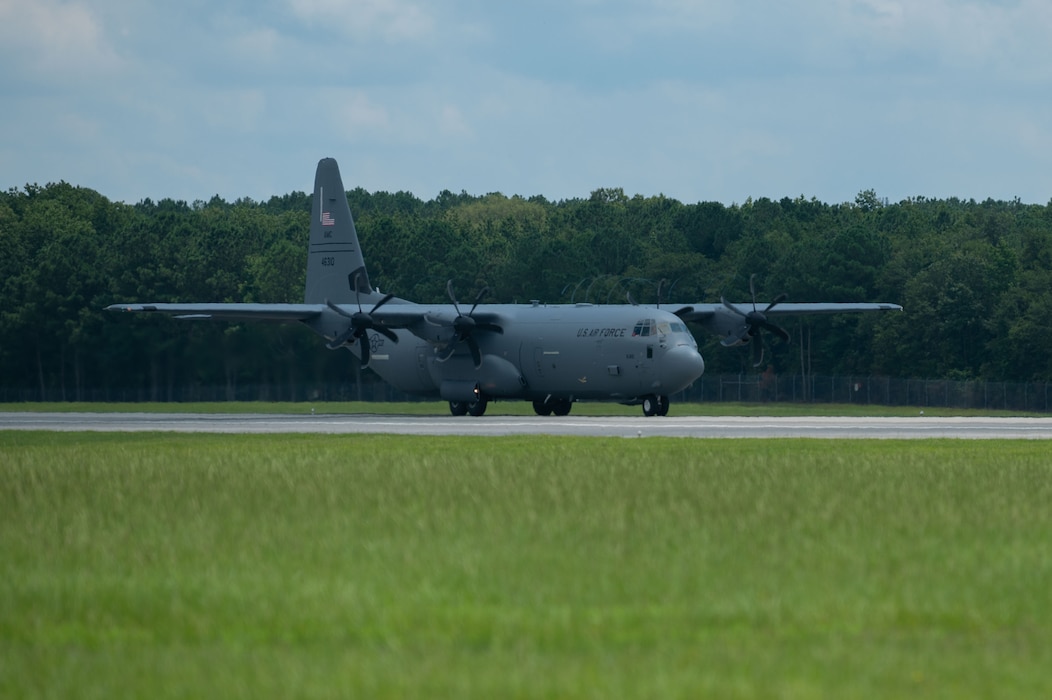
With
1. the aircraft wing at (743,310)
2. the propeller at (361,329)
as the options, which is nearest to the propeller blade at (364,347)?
the propeller at (361,329)

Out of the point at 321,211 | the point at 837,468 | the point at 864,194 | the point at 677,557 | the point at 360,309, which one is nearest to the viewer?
the point at 677,557

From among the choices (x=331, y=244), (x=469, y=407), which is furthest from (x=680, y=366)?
(x=331, y=244)

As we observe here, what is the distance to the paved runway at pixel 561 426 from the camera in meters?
41.1

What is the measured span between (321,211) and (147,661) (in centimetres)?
5625

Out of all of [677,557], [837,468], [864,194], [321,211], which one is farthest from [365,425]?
[864,194]

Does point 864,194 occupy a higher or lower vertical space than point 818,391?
higher

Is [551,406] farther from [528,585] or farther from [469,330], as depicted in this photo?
[528,585]

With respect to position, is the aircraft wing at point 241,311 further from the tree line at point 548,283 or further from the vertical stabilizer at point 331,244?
the tree line at point 548,283

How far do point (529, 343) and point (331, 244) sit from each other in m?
13.0

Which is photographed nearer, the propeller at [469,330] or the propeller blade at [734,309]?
the propeller at [469,330]

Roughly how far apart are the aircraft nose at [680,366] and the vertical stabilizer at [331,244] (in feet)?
54.5

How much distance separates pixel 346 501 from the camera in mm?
20484

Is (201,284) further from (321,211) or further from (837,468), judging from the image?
(837,468)

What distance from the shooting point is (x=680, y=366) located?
52.6m
